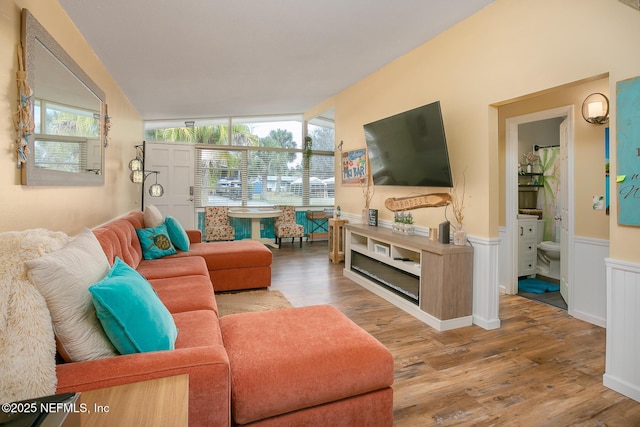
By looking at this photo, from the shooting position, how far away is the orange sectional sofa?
1178 millimetres

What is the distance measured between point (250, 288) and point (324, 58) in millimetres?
2874

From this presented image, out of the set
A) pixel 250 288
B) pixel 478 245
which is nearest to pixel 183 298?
pixel 250 288

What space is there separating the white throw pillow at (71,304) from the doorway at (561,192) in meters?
3.82

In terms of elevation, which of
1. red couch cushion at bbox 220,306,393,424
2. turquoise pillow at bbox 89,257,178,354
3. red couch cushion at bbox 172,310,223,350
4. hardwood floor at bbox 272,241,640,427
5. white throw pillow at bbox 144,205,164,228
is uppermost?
white throw pillow at bbox 144,205,164,228

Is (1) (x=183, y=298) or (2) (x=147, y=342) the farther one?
(1) (x=183, y=298)

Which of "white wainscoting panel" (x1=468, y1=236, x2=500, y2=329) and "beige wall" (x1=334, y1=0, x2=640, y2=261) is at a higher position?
"beige wall" (x1=334, y1=0, x2=640, y2=261)

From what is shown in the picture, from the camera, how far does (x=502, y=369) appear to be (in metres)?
2.25

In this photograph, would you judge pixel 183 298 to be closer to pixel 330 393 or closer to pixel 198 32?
pixel 330 393

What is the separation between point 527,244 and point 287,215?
4.33 m

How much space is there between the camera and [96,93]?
10.3 ft

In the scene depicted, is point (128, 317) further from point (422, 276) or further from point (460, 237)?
point (460, 237)

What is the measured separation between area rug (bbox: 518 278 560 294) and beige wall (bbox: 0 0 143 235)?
470cm

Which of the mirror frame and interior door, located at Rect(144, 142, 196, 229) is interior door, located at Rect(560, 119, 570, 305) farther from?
interior door, located at Rect(144, 142, 196, 229)

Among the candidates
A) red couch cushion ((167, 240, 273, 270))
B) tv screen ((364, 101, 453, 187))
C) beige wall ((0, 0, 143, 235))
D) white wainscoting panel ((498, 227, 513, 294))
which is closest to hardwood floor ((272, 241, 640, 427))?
white wainscoting panel ((498, 227, 513, 294))
